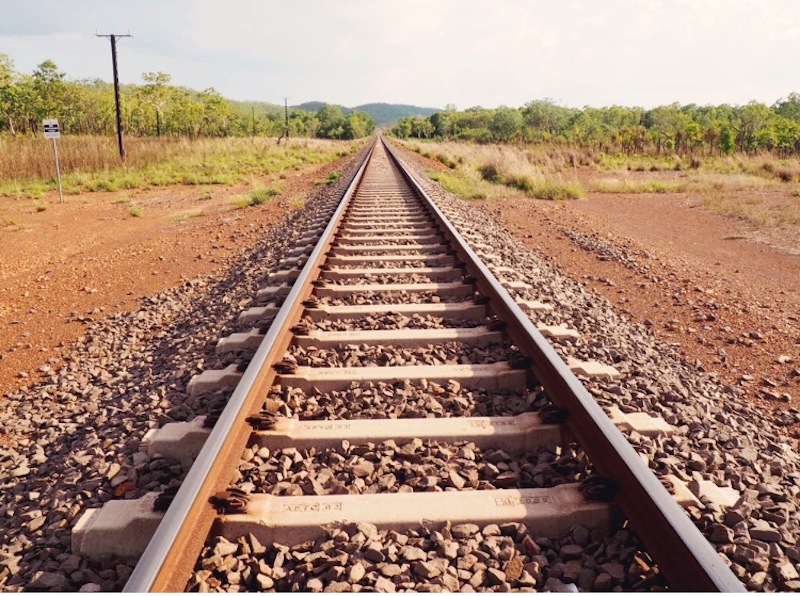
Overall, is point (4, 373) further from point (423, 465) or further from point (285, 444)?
point (423, 465)

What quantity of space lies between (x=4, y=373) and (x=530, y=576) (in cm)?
440

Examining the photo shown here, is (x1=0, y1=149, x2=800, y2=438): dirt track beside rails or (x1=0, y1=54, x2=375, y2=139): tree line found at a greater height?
(x1=0, y1=54, x2=375, y2=139): tree line

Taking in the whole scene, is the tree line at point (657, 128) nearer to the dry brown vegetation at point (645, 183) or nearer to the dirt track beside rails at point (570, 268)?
the dry brown vegetation at point (645, 183)

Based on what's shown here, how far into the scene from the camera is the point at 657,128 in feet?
194

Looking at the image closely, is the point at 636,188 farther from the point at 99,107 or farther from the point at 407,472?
the point at 99,107

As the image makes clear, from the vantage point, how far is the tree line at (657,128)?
39812 millimetres

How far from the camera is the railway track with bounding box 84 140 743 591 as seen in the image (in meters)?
1.84

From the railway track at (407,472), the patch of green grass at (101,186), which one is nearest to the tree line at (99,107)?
the patch of green grass at (101,186)

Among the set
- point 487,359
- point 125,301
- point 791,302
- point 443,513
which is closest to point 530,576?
point 443,513

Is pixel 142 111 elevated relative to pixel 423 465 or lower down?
elevated

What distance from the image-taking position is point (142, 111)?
56062 millimetres

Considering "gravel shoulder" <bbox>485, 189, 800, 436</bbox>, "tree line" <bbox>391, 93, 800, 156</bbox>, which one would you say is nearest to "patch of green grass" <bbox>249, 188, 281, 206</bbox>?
"gravel shoulder" <bbox>485, 189, 800, 436</bbox>

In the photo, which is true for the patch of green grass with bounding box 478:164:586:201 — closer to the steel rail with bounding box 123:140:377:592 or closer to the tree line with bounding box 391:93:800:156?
the steel rail with bounding box 123:140:377:592

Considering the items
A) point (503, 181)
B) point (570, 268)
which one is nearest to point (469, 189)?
point (503, 181)
